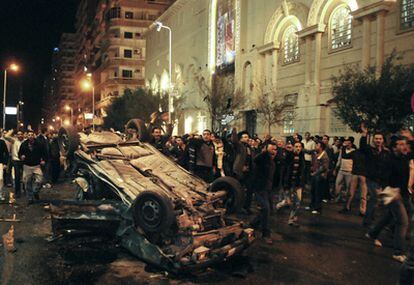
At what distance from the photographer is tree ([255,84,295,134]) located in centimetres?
2391

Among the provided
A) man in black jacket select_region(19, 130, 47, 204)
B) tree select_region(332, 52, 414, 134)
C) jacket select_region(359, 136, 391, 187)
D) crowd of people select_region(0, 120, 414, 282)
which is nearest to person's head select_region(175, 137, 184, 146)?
crowd of people select_region(0, 120, 414, 282)

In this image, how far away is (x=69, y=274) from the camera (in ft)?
18.2

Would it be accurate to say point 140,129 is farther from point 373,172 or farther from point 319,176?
point 373,172

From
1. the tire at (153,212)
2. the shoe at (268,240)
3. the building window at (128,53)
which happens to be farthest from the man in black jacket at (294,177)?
the building window at (128,53)

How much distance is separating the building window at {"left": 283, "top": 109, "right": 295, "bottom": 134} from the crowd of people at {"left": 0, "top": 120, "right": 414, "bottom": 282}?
11191 mm

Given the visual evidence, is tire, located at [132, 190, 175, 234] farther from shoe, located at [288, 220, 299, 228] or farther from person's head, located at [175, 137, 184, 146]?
person's head, located at [175, 137, 184, 146]

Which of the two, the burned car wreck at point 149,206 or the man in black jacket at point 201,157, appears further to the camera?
the man in black jacket at point 201,157

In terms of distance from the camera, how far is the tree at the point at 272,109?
23906mm

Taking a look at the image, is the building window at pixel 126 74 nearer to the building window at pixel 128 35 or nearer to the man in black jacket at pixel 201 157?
the building window at pixel 128 35

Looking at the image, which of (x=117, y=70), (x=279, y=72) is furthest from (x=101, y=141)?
(x=117, y=70)

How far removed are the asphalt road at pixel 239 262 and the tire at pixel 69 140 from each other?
1.57 metres

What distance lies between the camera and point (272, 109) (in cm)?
2412

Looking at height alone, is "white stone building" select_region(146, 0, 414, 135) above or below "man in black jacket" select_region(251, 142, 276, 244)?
above

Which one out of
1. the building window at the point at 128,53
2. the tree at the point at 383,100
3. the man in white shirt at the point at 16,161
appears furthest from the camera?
the building window at the point at 128,53
